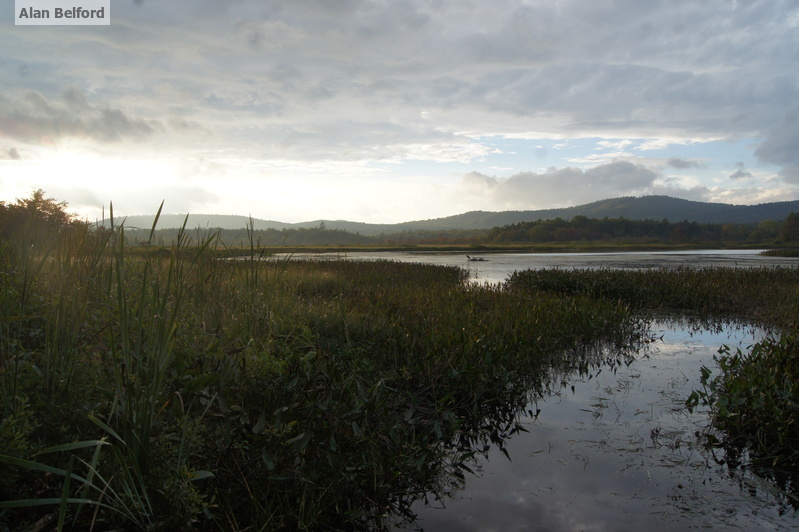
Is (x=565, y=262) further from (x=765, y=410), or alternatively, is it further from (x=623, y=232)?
(x=623, y=232)

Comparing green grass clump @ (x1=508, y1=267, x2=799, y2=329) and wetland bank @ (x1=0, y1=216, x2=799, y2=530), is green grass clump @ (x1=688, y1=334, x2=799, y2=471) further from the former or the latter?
green grass clump @ (x1=508, y1=267, x2=799, y2=329)

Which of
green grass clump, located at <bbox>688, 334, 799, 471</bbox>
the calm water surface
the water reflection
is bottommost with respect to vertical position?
the water reflection

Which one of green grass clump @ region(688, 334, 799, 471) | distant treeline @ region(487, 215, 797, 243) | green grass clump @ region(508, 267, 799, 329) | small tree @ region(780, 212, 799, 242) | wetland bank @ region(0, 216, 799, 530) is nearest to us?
wetland bank @ region(0, 216, 799, 530)

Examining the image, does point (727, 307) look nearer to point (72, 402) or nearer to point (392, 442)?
point (392, 442)

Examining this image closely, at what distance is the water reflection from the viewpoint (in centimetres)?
418

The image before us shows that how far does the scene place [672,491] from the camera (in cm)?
461

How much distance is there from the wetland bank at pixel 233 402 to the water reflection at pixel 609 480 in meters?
0.16

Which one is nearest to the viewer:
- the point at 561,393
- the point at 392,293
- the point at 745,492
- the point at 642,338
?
the point at 745,492

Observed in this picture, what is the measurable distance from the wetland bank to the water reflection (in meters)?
0.16

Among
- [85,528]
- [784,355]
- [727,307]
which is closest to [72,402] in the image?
[85,528]

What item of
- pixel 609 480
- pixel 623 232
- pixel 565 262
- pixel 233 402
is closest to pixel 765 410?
pixel 609 480

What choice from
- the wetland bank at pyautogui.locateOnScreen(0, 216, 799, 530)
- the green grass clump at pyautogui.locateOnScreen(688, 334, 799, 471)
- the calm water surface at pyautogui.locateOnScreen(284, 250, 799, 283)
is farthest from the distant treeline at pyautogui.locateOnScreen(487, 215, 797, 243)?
the green grass clump at pyautogui.locateOnScreen(688, 334, 799, 471)

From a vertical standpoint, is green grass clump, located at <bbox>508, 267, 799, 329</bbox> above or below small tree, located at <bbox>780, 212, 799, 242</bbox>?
below

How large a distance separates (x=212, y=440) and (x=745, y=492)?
487cm
